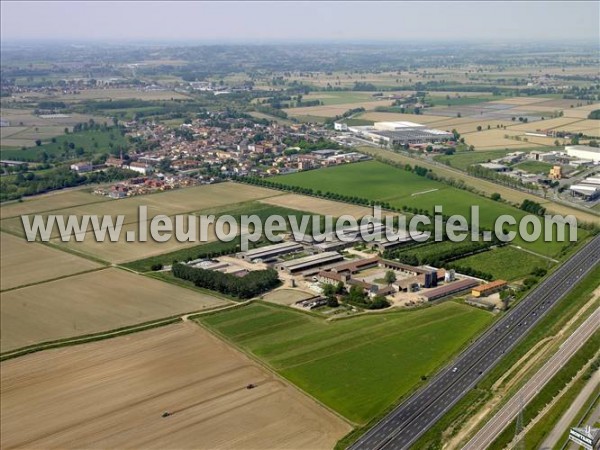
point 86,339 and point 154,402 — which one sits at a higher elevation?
point 86,339

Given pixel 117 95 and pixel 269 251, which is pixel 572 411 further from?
pixel 117 95

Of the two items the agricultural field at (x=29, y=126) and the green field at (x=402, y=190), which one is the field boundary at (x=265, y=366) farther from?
the agricultural field at (x=29, y=126)

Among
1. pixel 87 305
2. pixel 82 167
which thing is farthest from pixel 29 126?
pixel 87 305

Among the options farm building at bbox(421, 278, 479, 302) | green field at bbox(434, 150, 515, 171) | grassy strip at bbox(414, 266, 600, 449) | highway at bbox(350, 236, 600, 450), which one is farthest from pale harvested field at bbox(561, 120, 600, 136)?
farm building at bbox(421, 278, 479, 302)

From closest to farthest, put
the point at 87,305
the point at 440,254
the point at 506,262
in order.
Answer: the point at 87,305
the point at 506,262
the point at 440,254

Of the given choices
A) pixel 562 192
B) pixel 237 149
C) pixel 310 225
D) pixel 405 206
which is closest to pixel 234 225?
pixel 310 225

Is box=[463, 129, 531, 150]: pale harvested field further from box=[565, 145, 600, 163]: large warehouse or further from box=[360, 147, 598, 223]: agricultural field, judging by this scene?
box=[360, 147, 598, 223]: agricultural field

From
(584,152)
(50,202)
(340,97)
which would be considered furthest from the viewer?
(340,97)

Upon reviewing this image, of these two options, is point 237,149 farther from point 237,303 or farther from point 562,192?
point 237,303
